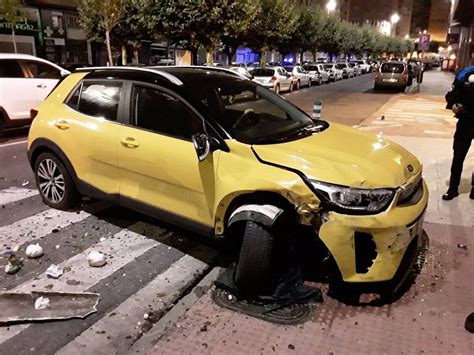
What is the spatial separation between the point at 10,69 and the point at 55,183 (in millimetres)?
6436

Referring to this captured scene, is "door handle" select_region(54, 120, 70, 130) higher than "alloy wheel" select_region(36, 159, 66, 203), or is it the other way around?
"door handle" select_region(54, 120, 70, 130)

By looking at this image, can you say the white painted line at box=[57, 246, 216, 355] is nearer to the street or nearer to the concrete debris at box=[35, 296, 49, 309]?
the street

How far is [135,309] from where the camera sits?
143 inches

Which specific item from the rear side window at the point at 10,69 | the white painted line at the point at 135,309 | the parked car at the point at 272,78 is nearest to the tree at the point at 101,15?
the parked car at the point at 272,78

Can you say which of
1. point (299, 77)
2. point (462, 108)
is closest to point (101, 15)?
point (299, 77)

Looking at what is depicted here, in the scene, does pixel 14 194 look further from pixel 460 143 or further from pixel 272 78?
pixel 272 78

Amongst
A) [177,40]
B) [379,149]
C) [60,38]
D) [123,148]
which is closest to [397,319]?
[379,149]

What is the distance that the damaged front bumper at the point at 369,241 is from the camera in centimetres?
333

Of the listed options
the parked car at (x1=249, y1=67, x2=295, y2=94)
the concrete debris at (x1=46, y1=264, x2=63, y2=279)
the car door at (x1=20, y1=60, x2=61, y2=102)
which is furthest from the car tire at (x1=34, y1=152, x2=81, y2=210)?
the parked car at (x1=249, y1=67, x2=295, y2=94)

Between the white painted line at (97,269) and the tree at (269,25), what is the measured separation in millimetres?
24537

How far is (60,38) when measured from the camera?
93.3ft

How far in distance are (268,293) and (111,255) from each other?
172cm

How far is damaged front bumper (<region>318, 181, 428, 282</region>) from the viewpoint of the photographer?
3330 millimetres

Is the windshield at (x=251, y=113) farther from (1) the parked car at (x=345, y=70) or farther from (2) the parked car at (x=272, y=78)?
(1) the parked car at (x=345, y=70)
